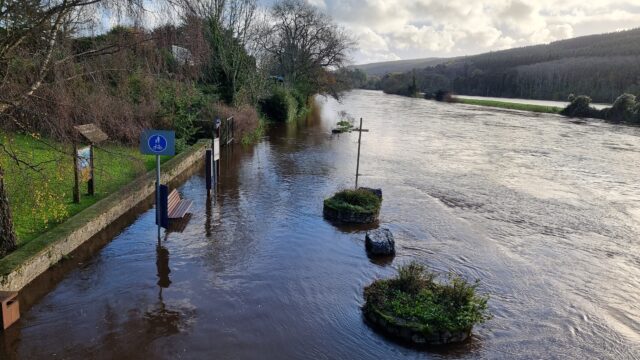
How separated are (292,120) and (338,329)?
111 feet

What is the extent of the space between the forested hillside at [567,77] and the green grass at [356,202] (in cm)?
7313

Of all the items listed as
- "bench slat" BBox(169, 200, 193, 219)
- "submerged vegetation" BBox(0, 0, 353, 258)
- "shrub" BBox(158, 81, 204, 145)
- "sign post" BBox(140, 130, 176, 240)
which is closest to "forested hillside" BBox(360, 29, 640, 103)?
"shrub" BBox(158, 81, 204, 145)

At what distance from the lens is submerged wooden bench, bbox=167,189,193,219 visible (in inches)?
434

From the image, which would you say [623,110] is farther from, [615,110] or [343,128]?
[343,128]

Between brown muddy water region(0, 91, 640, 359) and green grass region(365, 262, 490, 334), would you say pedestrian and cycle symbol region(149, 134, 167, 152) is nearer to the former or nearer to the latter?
brown muddy water region(0, 91, 640, 359)

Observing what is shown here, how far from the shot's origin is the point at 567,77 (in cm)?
10419

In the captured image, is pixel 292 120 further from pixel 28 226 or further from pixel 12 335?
pixel 12 335

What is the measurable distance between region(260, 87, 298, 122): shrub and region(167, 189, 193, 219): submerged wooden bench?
1025 inches

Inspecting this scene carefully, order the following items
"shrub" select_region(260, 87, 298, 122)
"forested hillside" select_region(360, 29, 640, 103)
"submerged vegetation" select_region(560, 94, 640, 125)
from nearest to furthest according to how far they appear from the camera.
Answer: "shrub" select_region(260, 87, 298, 122) → "submerged vegetation" select_region(560, 94, 640, 125) → "forested hillside" select_region(360, 29, 640, 103)

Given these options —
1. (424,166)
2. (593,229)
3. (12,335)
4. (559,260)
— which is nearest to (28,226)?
(12,335)

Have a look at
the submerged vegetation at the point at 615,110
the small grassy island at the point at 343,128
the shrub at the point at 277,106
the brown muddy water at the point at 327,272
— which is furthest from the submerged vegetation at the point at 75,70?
the submerged vegetation at the point at 615,110

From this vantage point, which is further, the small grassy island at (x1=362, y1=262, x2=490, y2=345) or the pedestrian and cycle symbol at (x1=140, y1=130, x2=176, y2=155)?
the pedestrian and cycle symbol at (x1=140, y1=130, x2=176, y2=155)

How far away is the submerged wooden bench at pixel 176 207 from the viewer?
36.2ft

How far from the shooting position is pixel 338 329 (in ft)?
23.6
